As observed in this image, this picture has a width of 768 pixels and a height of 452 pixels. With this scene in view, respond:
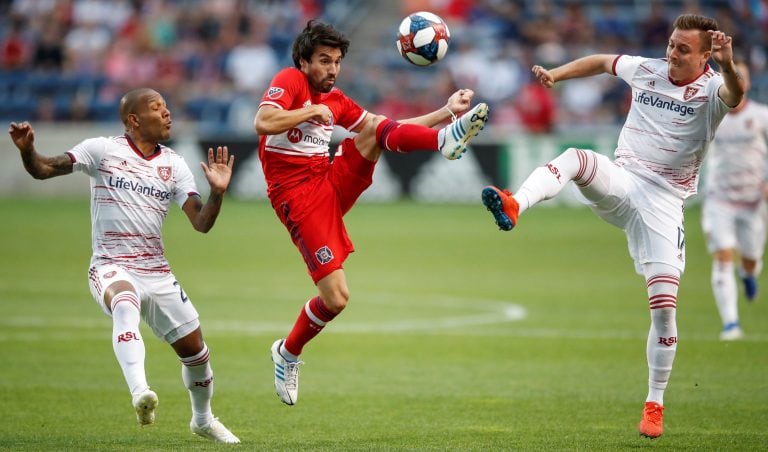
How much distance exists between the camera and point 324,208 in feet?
32.3

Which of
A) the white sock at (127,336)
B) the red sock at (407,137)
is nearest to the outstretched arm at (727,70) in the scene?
the red sock at (407,137)

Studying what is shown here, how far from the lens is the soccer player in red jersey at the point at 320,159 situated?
Answer: 9.47m

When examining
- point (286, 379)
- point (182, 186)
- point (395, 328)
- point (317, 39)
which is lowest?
point (395, 328)

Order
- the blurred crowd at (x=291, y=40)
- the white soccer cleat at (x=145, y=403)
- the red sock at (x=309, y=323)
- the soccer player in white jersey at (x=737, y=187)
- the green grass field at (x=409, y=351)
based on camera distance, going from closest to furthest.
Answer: the white soccer cleat at (x=145, y=403) → the green grass field at (x=409, y=351) → the red sock at (x=309, y=323) → the soccer player in white jersey at (x=737, y=187) → the blurred crowd at (x=291, y=40)

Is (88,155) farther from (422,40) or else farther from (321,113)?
(422,40)

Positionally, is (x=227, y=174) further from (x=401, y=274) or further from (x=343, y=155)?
(x=401, y=274)

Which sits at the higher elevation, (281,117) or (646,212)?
(281,117)

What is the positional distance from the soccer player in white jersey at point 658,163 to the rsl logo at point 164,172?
9.08 feet

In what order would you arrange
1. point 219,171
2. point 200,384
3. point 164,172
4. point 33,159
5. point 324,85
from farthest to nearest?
1. point 324,85
2. point 200,384
3. point 164,172
4. point 219,171
5. point 33,159

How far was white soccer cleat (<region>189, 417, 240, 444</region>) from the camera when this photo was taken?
29.7 feet

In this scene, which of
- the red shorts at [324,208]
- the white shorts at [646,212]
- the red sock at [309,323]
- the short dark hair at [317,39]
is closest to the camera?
the white shorts at [646,212]

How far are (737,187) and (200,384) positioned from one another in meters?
8.43

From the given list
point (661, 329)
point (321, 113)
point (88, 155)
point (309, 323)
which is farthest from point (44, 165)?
point (661, 329)

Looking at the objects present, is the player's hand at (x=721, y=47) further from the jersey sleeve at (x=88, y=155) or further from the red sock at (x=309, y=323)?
the jersey sleeve at (x=88, y=155)
